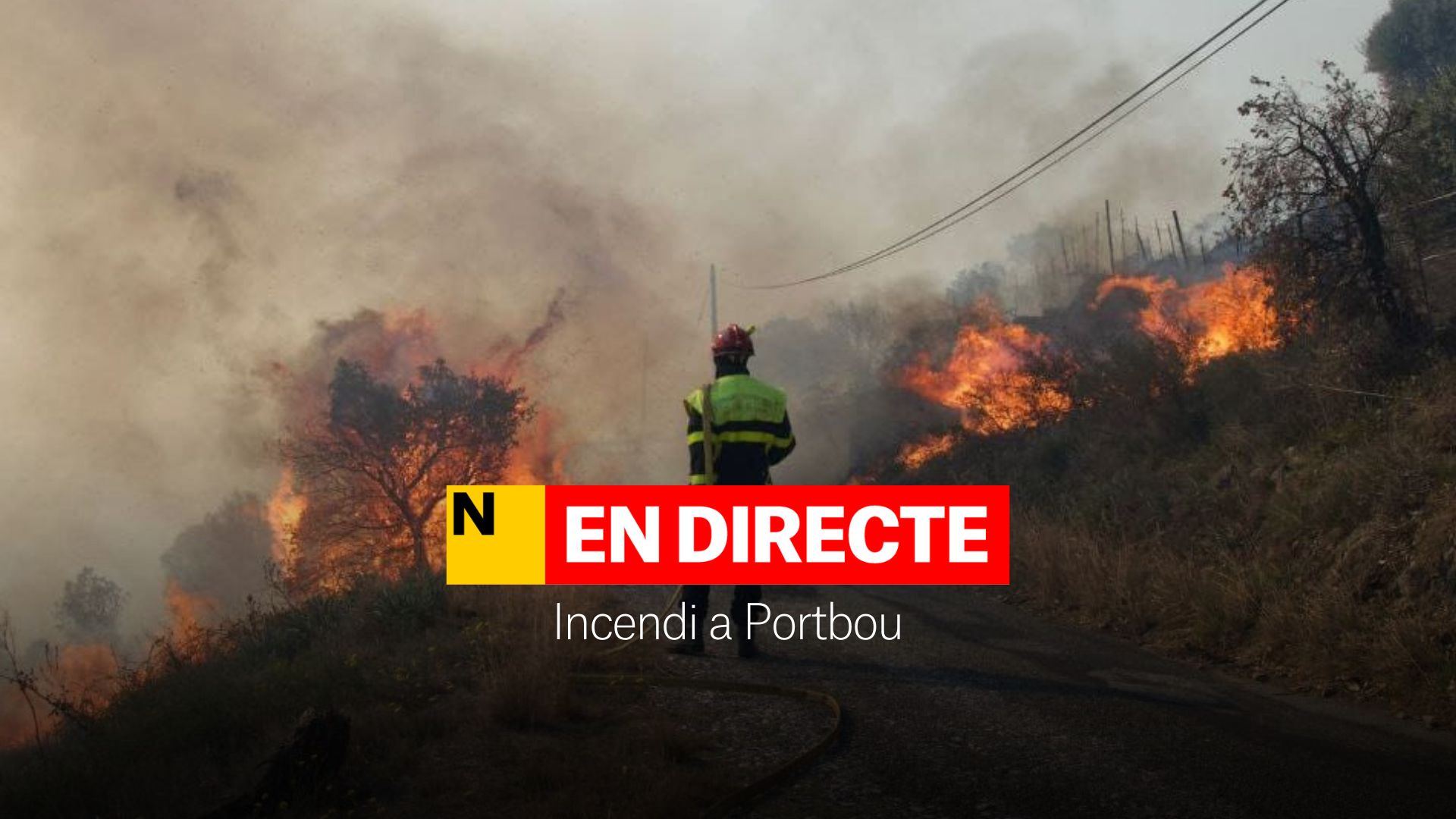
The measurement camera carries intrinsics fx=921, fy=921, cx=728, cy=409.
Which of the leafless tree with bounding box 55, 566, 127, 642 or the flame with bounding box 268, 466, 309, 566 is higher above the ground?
the flame with bounding box 268, 466, 309, 566

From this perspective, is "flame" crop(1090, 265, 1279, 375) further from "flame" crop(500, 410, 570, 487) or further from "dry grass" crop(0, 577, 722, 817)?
"flame" crop(500, 410, 570, 487)

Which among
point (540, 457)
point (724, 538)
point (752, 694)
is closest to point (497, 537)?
point (724, 538)

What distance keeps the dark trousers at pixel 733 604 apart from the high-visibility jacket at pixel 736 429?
87 cm

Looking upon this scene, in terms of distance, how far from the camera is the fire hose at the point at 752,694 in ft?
13.4

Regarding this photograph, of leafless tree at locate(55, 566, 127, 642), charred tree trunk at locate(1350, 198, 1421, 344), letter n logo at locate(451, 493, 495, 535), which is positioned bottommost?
leafless tree at locate(55, 566, 127, 642)

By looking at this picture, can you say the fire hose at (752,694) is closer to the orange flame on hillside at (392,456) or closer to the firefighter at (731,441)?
the firefighter at (731,441)

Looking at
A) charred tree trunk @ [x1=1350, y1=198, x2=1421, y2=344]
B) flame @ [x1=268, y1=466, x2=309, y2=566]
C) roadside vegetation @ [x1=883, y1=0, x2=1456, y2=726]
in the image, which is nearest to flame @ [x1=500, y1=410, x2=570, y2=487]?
flame @ [x1=268, y1=466, x2=309, y2=566]

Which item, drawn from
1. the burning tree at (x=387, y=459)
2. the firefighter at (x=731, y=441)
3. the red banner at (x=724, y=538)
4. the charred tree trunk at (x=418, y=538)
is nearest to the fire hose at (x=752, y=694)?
the firefighter at (x=731, y=441)

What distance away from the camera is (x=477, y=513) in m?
10.6

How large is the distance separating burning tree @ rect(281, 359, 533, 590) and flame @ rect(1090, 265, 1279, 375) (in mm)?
21898

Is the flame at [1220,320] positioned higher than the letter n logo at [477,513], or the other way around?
the flame at [1220,320]

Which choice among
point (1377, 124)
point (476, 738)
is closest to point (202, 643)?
point (476, 738)

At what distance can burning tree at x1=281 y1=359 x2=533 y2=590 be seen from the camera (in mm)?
29734

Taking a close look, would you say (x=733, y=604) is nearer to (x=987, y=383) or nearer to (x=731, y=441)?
(x=731, y=441)
